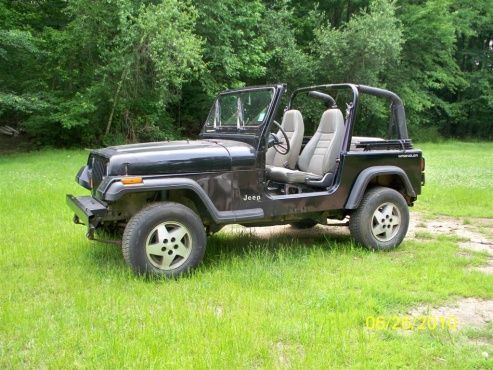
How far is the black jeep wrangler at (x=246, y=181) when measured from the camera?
4.81m

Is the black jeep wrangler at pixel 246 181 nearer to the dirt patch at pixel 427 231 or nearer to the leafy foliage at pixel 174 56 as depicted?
the dirt patch at pixel 427 231

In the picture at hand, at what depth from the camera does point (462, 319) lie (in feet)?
13.1

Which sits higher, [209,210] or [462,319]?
[209,210]

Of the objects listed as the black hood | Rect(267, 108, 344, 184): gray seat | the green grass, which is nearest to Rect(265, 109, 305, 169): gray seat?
Rect(267, 108, 344, 184): gray seat

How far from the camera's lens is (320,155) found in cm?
623

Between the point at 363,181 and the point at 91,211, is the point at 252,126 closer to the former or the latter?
the point at 363,181

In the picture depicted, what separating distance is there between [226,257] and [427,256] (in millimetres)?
2225

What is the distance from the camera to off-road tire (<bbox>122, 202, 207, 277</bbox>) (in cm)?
469

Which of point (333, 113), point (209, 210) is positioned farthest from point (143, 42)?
point (209, 210)

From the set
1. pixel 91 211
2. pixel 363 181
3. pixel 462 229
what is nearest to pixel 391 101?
pixel 363 181

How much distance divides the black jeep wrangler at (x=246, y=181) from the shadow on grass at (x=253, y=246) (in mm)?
322

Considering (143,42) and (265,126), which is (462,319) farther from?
(143,42)
